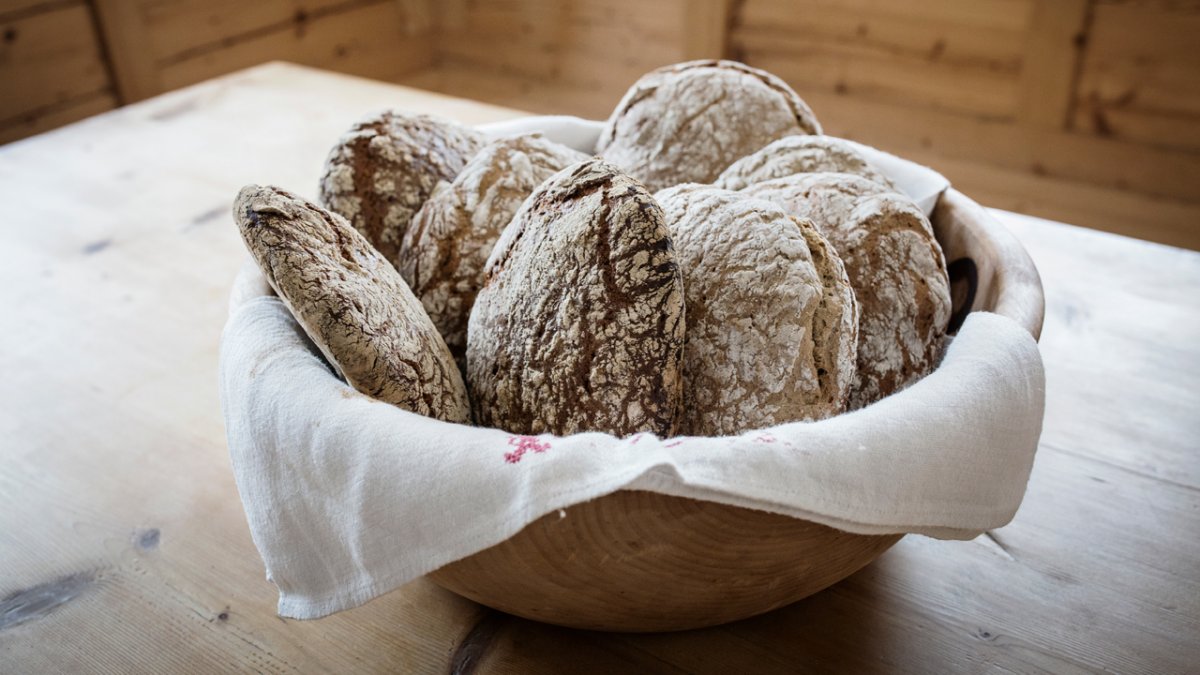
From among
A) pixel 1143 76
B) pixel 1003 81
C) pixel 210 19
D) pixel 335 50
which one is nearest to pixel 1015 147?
pixel 1003 81

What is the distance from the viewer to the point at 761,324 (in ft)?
2.09

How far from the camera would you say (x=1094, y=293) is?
1.09 metres

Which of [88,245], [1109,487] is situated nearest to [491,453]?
[1109,487]

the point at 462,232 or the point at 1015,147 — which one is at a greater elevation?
the point at 462,232

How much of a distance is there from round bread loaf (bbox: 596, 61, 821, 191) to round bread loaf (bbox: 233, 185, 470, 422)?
330 millimetres

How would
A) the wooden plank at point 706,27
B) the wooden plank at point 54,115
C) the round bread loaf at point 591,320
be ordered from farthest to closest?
1. the wooden plank at point 706,27
2. the wooden plank at point 54,115
3. the round bread loaf at point 591,320

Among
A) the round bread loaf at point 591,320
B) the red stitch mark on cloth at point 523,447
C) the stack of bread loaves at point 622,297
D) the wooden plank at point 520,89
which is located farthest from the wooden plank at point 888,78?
the red stitch mark on cloth at point 523,447

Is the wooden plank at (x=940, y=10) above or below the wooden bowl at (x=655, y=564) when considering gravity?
below

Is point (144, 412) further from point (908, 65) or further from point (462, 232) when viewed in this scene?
point (908, 65)

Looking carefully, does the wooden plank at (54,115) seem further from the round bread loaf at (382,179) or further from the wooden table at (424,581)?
the round bread loaf at (382,179)

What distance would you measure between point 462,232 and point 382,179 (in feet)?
0.44

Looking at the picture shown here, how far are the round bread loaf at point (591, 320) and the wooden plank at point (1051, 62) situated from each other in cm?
273

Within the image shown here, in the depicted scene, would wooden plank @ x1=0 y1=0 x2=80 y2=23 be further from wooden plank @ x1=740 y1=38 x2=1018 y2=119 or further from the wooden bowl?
the wooden bowl

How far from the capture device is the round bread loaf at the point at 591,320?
0.61 metres
